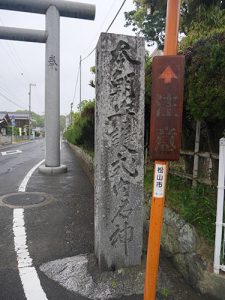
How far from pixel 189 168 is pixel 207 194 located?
958 mm

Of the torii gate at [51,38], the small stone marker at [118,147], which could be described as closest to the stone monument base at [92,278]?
the small stone marker at [118,147]

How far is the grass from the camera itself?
3.67 meters

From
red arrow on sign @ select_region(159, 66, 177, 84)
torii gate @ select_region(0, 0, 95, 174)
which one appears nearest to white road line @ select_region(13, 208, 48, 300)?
red arrow on sign @ select_region(159, 66, 177, 84)

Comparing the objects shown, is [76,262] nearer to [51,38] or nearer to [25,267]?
[25,267]

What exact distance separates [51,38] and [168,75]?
961cm

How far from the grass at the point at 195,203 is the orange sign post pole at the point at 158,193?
3.14 feet

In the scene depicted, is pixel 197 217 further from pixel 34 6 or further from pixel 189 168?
pixel 34 6

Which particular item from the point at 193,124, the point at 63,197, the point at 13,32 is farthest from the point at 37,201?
the point at 13,32

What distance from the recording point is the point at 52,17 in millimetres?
10875

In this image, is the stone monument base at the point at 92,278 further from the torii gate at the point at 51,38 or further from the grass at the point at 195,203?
the torii gate at the point at 51,38

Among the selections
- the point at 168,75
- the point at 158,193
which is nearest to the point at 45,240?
the point at 158,193

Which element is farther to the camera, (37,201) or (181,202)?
(37,201)

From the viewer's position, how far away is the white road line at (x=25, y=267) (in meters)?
3.40

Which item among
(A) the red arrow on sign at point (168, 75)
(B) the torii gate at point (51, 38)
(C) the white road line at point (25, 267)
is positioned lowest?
(C) the white road line at point (25, 267)
